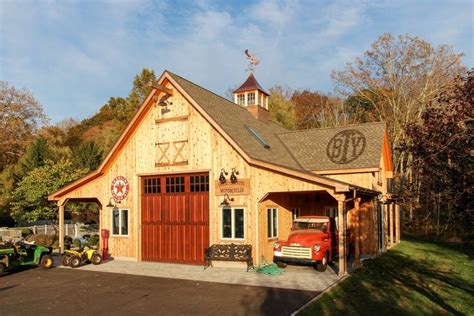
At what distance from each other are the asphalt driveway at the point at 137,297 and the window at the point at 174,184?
447cm

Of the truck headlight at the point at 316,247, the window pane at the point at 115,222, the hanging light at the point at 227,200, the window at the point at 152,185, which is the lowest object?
the truck headlight at the point at 316,247

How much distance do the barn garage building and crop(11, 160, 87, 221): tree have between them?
32.4 ft

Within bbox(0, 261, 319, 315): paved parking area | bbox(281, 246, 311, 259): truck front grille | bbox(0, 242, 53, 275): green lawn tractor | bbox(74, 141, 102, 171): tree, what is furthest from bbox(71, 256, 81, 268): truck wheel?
bbox(74, 141, 102, 171): tree

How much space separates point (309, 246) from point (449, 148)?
7.86 m

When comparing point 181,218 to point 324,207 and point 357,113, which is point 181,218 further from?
point 357,113

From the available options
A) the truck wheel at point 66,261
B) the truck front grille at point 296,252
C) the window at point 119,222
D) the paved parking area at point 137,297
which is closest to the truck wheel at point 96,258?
the truck wheel at point 66,261

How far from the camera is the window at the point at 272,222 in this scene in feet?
55.8

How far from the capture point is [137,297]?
11.6 meters

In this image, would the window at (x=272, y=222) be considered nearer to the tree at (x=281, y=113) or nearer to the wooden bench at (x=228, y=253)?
the wooden bench at (x=228, y=253)

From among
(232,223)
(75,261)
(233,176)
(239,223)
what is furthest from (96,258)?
(233,176)

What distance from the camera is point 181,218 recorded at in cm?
1781

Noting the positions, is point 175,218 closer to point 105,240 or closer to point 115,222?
point 115,222

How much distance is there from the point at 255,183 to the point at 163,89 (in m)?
5.63

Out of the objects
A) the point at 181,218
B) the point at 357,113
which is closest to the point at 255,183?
the point at 181,218
